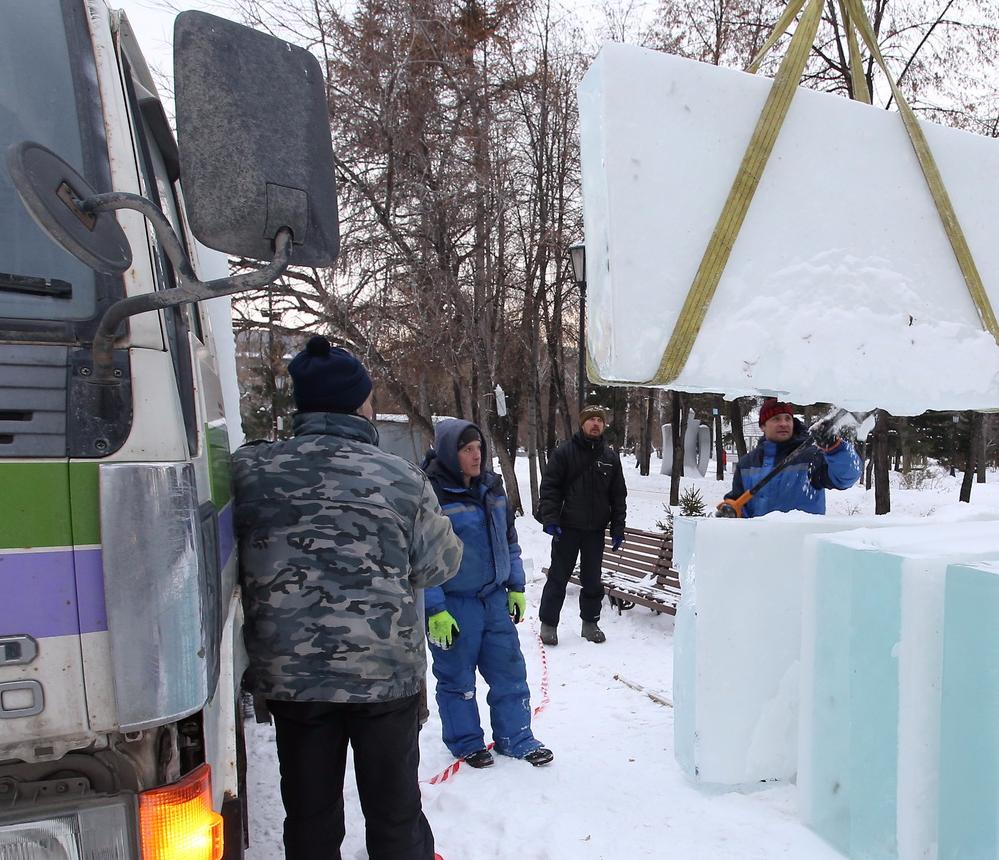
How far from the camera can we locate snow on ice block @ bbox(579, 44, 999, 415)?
221 centimetres

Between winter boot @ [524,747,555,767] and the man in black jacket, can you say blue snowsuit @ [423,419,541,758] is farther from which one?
the man in black jacket

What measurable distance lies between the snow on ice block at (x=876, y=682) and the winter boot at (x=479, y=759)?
145 centimetres

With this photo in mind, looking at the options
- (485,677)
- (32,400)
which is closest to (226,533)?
(32,400)

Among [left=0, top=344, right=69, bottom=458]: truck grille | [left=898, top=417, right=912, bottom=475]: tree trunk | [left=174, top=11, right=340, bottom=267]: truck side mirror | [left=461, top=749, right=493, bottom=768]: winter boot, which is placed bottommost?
[left=898, top=417, right=912, bottom=475]: tree trunk

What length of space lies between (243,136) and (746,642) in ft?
8.10

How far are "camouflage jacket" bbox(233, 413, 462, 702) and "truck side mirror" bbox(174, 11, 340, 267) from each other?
71 cm

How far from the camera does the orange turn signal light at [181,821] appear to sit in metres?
1.28

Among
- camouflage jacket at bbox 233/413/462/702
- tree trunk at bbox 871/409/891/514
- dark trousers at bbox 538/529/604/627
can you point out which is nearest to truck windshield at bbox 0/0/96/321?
camouflage jacket at bbox 233/413/462/702

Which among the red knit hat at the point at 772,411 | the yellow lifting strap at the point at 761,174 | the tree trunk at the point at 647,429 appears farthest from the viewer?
the tree trunk at the point at 647,429

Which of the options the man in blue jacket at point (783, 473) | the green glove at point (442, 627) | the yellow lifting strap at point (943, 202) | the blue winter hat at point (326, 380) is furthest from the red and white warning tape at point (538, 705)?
the yellow lifting strap at point (943, 202)

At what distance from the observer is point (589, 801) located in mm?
3053

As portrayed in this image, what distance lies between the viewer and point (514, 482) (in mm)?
14055

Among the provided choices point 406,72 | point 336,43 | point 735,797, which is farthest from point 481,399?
point 735,797

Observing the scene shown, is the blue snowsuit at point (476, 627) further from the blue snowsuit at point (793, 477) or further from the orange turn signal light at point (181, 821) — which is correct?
the orange turn signal light at point (181, 821)
